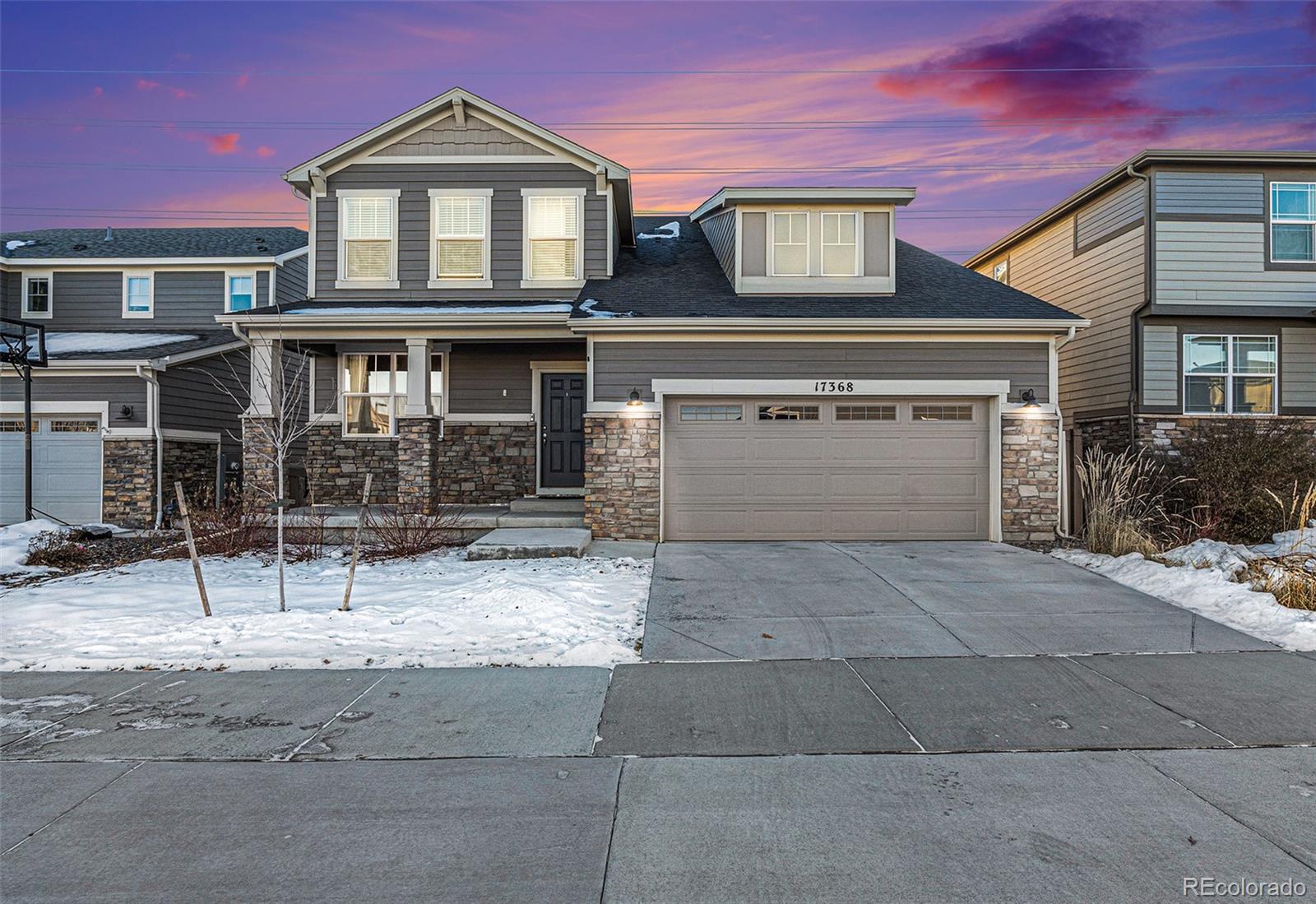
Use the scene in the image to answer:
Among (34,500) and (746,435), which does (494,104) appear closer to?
(746,435)

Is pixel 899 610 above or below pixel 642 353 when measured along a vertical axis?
below

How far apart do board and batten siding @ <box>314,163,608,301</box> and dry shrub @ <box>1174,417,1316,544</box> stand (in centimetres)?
1096

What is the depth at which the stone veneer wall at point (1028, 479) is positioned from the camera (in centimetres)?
1123

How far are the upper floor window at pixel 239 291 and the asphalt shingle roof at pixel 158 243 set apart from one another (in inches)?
19.9

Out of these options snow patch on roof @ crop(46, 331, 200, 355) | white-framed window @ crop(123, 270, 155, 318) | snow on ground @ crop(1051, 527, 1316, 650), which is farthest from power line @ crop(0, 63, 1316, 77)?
snow on ground @ crop(1051, 527, 1316, 650)

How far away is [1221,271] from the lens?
1309cm

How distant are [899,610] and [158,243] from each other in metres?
20.4

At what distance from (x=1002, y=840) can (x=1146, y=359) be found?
12812 mm

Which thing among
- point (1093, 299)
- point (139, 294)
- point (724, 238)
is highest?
point (724, 238)

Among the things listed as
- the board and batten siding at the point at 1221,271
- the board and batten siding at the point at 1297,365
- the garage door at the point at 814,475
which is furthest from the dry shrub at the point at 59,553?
the board and batten siding at the point at 1297,365

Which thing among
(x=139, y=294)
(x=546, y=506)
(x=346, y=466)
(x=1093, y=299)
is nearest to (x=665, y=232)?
(x=546, y=506)

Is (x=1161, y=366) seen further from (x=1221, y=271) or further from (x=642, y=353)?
(x=642, y=353)

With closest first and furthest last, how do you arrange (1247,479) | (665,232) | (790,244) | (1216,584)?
1. (1216,584)
2. (1247,479)
3. (790,244)
4. (665,232)

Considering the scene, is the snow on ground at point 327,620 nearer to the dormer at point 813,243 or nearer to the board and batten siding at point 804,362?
the board and batten siding at point 804,362
